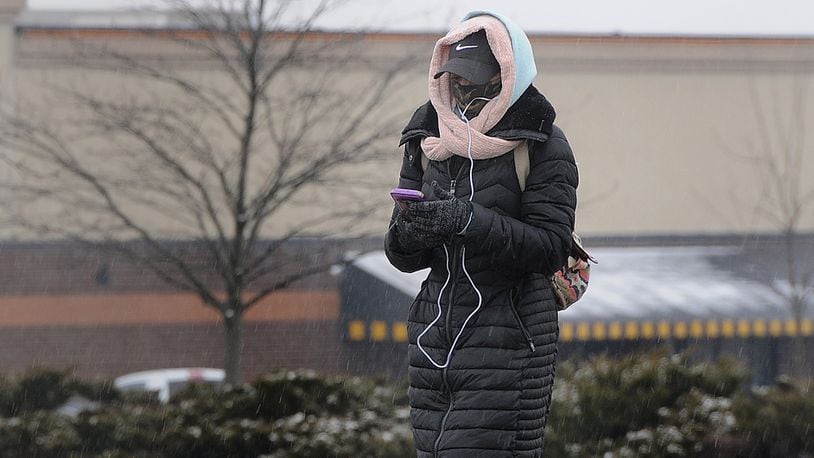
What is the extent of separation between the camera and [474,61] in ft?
11.5

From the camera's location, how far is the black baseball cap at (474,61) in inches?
137

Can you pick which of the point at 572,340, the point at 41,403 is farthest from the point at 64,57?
the point at 572,340

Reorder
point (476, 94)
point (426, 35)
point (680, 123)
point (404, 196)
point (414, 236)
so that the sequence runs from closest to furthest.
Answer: point (404, 196), point (414, 236), point (476, 94), point (426, 35), point (680, 123)

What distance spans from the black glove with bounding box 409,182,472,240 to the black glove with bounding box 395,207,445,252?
0.04ft

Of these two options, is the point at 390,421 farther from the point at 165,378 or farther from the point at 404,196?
the point at 165,378

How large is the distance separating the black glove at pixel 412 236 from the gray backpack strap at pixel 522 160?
0.36 meters

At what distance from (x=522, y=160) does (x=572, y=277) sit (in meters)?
0.49

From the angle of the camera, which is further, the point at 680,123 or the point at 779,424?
the point at 680,123

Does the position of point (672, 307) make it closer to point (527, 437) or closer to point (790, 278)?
point (790, 278)

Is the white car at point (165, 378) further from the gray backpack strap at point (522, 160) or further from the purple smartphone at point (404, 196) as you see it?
the purple smartphone at point (404, 196)

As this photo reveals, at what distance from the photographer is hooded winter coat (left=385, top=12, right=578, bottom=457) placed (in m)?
3.42

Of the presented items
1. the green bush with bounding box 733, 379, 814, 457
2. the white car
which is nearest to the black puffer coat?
the green bush with bounding box 733, 379, 814, 457

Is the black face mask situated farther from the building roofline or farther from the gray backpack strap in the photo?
the building roofline

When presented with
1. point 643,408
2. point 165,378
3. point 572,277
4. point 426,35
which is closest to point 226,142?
point 426,35
